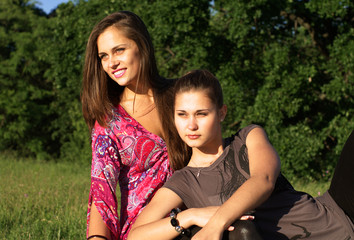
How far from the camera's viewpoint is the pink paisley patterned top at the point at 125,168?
293cm

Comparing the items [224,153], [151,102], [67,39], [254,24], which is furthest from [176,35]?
[224,153]

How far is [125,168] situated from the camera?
3127mm

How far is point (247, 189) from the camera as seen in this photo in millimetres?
2314

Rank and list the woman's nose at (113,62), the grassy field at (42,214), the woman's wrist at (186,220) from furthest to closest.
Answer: the grassy field at (42,214) → the woman's nose at (113,62) → the woman's wrist at (186,220)

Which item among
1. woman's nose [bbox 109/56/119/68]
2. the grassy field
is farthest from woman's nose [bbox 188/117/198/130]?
the grassy field

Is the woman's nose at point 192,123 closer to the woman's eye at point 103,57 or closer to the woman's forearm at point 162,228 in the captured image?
the woman's forearm at point 162,228

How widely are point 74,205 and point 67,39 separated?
9042mm

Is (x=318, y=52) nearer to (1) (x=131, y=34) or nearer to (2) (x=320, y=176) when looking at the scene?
(2) (x=320, y=176)

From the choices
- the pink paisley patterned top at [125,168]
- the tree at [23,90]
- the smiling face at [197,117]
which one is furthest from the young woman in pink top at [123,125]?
the tree at [23,90]

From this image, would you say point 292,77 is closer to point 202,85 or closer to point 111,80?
point 111,80

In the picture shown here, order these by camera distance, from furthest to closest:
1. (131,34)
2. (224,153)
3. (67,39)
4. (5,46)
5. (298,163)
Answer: (5,46)
(67,39)
(298,163)
(131,34)
(224,153)

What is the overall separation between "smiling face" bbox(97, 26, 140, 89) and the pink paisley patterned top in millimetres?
255

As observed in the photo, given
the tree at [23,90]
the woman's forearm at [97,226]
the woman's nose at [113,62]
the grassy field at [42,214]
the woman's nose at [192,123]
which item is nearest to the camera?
the woman's nose at [192,123]

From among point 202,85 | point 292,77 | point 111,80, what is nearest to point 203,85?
point 202,85
